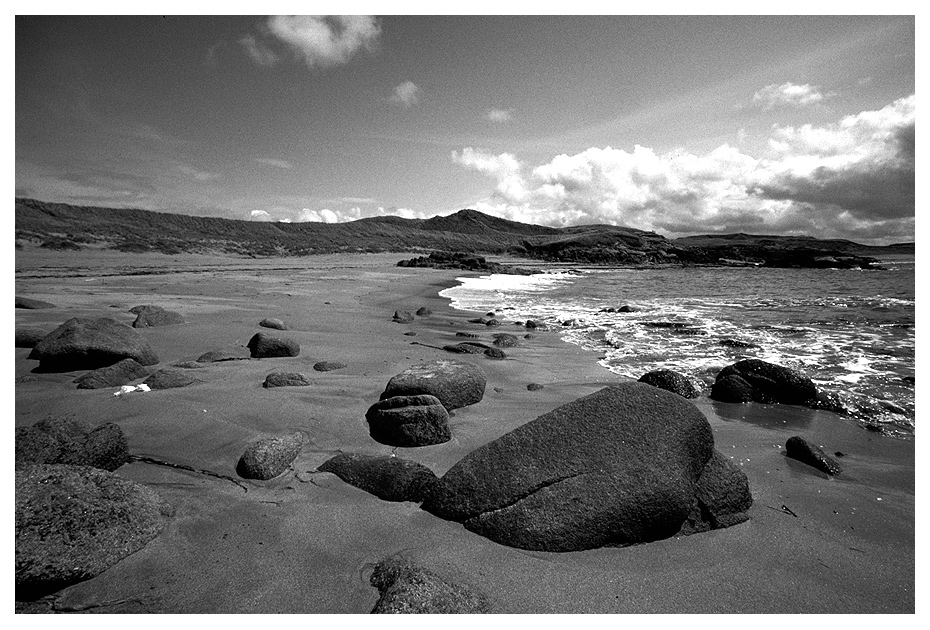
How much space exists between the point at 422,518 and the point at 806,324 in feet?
36.4

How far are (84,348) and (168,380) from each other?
4.49 feet

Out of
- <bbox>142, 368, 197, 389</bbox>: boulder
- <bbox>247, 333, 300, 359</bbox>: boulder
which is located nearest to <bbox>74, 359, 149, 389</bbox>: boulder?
<bbox>142, 368, 197, 389</bbox>: boulder

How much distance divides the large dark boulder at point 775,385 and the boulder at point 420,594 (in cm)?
404

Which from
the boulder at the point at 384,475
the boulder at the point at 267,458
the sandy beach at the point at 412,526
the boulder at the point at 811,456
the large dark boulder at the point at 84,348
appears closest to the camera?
the sandy beach at the point at 412,526

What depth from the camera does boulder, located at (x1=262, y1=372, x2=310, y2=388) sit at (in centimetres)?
435

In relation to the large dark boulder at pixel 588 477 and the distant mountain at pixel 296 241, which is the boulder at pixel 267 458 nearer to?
the large dark boulder at pixel 588 477

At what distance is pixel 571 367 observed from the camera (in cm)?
597

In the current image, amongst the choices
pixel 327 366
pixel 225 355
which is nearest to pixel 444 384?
pixel 327 366

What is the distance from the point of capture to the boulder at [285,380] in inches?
171

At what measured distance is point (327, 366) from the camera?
528 centimetres

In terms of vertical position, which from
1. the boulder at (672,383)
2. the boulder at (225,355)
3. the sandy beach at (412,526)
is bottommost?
the sandy beach at (412,526)

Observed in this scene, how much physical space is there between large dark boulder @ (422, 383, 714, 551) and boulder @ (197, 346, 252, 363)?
4.07m

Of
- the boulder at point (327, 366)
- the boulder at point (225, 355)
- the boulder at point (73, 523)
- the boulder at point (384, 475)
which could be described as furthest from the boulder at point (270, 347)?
the boulder at point (73, 523)

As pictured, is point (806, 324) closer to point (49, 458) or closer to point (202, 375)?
point (202, 375)
